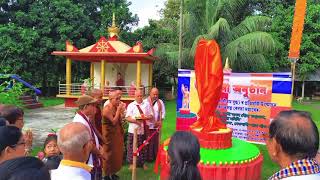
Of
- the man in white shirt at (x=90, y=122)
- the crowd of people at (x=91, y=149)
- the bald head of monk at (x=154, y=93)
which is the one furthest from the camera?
the bald head of monk at (x=154, y=93)

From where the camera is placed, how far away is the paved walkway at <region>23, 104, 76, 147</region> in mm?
9406

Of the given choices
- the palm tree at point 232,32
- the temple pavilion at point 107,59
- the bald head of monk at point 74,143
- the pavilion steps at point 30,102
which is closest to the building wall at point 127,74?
the temple pavilion at point 107,59

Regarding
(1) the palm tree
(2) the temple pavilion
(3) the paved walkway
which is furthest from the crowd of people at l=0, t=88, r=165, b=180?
(1) the palm tree

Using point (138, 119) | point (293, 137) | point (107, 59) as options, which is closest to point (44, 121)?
point (107, 59)

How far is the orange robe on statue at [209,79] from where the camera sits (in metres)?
5.12

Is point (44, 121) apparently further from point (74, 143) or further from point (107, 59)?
point (74, 143)

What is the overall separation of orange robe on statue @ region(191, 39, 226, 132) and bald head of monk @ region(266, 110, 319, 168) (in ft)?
11.1

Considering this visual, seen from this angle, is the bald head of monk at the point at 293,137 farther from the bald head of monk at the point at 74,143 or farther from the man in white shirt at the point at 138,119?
the man in white shirt at the point at 138,119

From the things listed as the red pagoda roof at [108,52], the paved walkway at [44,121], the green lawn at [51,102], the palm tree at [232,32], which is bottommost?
the paved walkway at [44,121]

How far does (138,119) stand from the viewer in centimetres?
590

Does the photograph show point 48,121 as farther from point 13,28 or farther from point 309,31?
point 309,31

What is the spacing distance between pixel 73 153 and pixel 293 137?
134cm

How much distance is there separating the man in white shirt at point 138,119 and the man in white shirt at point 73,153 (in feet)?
11.8

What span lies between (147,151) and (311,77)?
23281 mm
